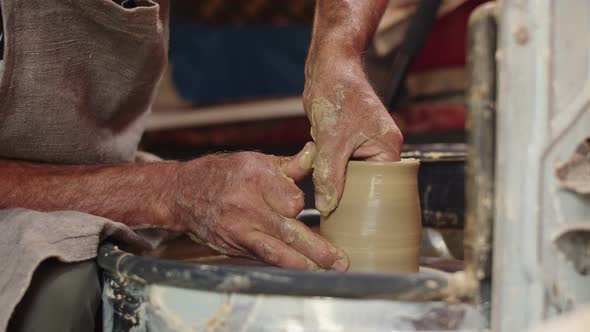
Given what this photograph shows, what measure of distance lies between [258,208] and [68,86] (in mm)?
432

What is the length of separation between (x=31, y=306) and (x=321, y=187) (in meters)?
0.40

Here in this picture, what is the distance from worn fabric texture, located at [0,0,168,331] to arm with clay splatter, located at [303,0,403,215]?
0.29 meters

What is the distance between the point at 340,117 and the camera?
922 mm

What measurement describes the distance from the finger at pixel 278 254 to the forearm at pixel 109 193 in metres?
0.17

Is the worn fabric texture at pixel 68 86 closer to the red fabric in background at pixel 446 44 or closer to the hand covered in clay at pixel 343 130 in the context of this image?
the hand covered in clay at pixel 343 130

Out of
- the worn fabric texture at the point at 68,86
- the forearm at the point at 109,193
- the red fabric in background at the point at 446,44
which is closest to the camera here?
the worn fabric texture at the point at 68,86

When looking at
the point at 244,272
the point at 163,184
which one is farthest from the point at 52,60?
the point at 244,272

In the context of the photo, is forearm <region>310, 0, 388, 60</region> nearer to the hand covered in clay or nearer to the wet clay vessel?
the hand covered in clay

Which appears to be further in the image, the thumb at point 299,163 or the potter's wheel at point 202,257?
the potter's wheel at point 202,257

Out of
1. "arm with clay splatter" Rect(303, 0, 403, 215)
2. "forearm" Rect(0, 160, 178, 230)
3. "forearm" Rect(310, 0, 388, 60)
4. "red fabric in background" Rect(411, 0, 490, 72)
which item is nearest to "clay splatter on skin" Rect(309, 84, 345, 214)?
"arm with clay splatter" Rect(303, 0, 403, 215)

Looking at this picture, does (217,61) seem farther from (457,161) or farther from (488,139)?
(488,139)

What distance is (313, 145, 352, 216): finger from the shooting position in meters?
0.89

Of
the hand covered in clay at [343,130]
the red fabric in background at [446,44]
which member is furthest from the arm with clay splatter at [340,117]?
the red fabric in background at [446,44]

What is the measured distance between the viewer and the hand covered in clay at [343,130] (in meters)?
0.90
